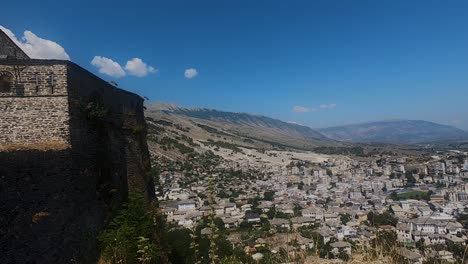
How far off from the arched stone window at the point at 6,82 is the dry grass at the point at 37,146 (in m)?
1.13

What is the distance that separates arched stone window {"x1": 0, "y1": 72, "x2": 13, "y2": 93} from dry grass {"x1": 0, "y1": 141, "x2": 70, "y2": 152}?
3.69ft

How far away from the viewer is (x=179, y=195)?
57.6 metres

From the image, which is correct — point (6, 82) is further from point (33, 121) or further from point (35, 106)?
point (33, 121)

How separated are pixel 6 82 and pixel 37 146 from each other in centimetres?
145

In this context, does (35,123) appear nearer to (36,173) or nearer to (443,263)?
(36,173)

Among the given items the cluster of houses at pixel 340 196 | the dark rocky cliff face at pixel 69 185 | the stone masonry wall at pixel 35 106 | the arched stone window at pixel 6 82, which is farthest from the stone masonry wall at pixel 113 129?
the cluster of houses at pixel 340 196

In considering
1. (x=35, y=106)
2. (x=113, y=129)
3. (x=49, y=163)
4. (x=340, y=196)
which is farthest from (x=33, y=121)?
(x=340, y=196)

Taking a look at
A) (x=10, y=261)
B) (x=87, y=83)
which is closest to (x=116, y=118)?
(x=87, y=83)

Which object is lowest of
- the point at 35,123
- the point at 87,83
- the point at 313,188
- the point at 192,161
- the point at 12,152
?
the point at 313,188

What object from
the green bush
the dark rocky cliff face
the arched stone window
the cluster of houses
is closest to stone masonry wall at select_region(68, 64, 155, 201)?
the dark rocky cliff face

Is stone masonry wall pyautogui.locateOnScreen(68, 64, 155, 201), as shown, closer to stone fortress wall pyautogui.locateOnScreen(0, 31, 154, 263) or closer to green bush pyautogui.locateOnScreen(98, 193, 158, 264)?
stone fortress wall pyautogui.locateOnScreen(0, 31, 154, 263)

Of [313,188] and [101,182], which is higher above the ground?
[101,182]

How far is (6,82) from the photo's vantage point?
723 centimetres

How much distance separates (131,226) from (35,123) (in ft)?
9.31
